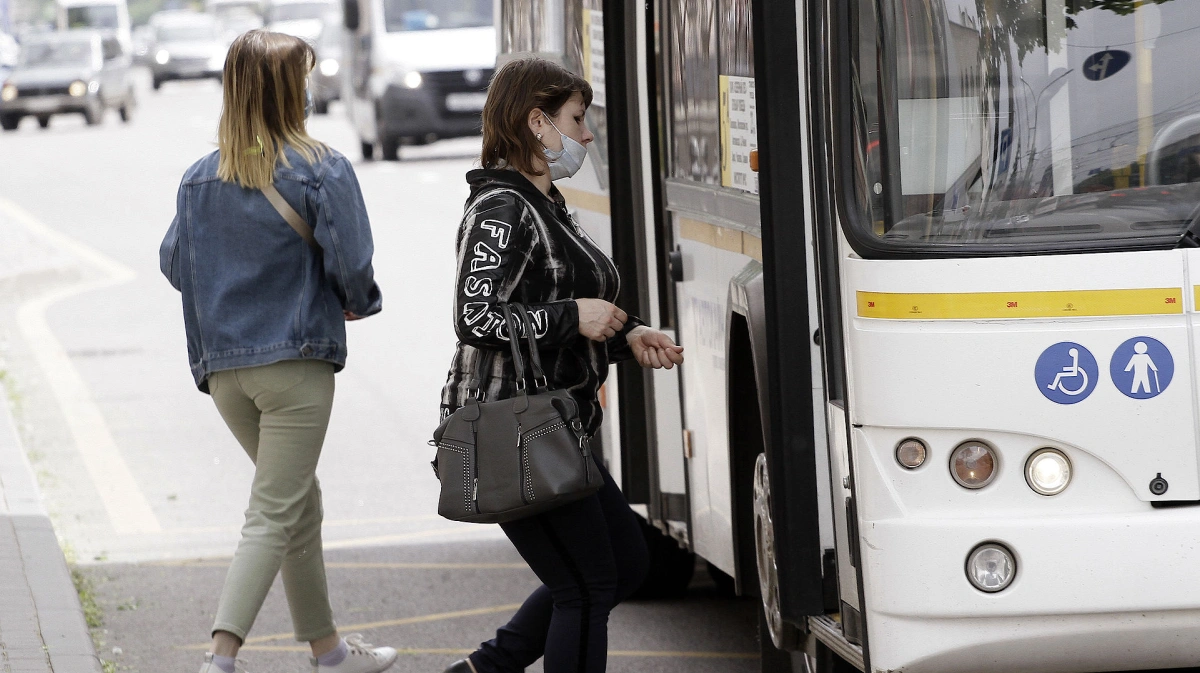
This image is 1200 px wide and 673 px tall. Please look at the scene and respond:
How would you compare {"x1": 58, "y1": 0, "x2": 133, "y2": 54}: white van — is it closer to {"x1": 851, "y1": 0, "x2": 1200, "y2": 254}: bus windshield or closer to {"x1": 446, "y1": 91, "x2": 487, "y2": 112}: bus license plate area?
{"x1": 446, "y1": 91, "x2": 487, "y2": 112}: bus license plate area

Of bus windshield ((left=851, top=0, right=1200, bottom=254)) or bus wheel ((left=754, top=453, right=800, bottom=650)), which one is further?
bus wheel ((left=754, top=453, right=800, bottom=650))

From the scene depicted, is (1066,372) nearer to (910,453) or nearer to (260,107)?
(910,453)

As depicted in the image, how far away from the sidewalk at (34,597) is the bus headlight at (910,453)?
9.49 feet

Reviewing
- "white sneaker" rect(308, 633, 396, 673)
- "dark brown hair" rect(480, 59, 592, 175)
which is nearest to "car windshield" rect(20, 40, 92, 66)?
"white sneaker" rect(308, 633, 396, 673)

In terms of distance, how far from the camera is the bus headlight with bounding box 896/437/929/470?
150 inches

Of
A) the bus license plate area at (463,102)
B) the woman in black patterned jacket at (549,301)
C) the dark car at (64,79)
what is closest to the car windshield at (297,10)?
the dark car at (64,79)

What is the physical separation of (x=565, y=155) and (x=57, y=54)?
38.5 meters

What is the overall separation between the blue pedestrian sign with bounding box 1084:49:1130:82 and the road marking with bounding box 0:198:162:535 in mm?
5565

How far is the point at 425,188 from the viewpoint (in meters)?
24.2

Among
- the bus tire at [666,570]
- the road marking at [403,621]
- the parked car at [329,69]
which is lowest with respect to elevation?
the road marking at [403,621]

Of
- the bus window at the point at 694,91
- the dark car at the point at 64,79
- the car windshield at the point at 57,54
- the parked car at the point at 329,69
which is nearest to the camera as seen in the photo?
the bus window at the point at 694,91

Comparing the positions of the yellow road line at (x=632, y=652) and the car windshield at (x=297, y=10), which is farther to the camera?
the car windshield at (x=297, y=10)

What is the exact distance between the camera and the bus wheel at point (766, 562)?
185 inches

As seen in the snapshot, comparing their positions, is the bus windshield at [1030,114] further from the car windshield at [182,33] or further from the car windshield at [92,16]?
the car windshield at [92,16]
